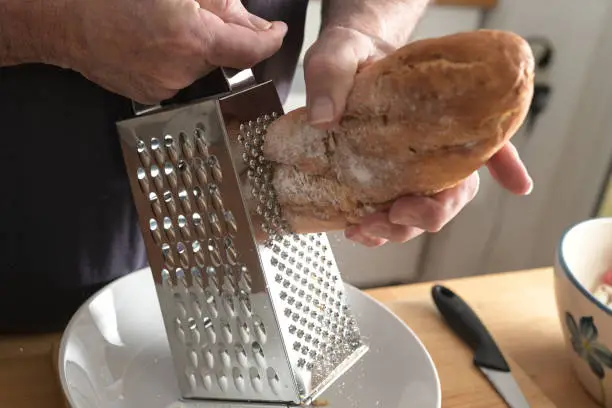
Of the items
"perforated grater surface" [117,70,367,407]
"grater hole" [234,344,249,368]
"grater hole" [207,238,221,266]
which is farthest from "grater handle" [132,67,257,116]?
"grater hole" [234,344,249,368]

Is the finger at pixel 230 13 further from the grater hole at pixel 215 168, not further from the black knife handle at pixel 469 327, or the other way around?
the black knife handle at pixel 469 327

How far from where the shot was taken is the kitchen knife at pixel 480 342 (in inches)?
A: 27.9

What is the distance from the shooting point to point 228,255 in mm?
543

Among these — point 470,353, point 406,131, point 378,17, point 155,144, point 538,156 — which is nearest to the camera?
point 406,131

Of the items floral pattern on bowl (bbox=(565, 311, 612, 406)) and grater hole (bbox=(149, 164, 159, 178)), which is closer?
grater hole (bbox=(149, 164, 159, 178))

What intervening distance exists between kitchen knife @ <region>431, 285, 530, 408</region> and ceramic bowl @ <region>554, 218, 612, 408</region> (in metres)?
0.08

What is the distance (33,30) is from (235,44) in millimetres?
Result: 180

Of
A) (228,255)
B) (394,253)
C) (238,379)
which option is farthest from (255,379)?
(394,253)

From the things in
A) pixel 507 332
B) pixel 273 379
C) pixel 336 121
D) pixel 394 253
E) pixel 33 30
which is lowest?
pixel 394 253

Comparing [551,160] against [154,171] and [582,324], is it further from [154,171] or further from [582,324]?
[154,171]

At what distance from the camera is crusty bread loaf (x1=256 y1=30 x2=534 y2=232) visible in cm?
39

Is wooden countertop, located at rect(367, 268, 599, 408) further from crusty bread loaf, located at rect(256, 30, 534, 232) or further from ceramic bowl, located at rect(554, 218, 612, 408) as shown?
crusty bread loaf, located at rect(256, 30, 534, 232)

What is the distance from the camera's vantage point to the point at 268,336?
1.86 feet

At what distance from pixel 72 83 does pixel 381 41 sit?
31cm
